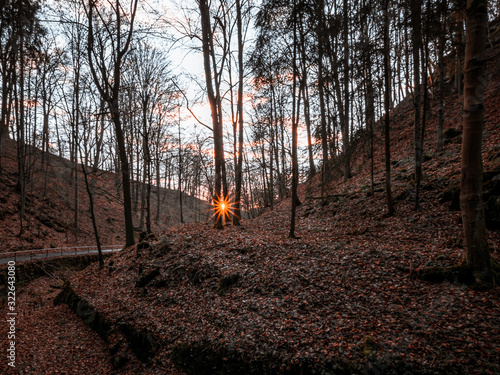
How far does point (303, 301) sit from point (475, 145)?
4832 millimetres

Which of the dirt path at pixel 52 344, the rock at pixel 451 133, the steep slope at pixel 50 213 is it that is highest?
the rock at pixel 451 133

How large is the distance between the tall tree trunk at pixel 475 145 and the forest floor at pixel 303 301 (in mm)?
710

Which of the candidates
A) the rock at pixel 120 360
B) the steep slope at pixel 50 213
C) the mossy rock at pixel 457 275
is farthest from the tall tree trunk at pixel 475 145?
the steep slope at pixel 50 213

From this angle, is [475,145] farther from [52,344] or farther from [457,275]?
[52,344]

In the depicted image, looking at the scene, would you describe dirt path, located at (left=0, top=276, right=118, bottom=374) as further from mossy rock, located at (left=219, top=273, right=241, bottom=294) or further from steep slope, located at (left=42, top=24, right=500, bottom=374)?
mossy rock, located at (left=219, top=273, right=241, bottom=294)

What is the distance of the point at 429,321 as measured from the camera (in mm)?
4301

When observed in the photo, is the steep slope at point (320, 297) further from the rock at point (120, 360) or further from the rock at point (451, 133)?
the rock at point (451, 133)

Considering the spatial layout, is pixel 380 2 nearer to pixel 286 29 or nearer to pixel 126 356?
pixel 286 29

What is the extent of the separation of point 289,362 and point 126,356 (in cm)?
449

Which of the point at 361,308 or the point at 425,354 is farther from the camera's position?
the point at 361,308

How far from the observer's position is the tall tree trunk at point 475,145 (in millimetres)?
4594

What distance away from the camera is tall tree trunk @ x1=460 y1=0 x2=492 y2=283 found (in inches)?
181

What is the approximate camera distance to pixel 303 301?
562 cm

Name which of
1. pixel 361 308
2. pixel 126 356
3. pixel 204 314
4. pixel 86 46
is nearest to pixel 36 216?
pixel 86 46
